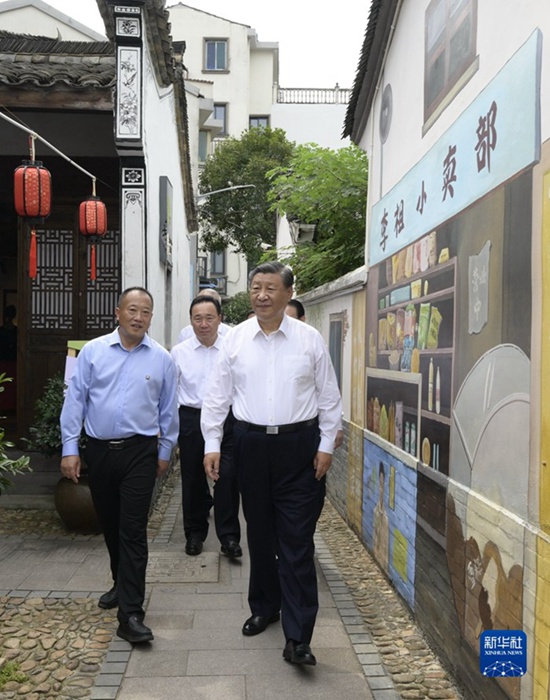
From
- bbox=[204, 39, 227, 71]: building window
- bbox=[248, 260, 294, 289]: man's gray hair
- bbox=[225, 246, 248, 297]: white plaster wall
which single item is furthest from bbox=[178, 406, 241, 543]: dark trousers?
bbox=[204, 39, 227, 71]: building window

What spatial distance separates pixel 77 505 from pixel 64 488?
0.20m

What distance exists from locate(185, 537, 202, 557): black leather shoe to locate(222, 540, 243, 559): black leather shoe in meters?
0.25

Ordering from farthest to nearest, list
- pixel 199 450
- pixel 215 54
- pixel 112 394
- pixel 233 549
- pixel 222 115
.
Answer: pixel 222 115
pixel 215 54
pixel 199 450
pixel 233 549
pixel 112 394

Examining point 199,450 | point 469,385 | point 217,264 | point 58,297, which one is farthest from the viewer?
point 217,264

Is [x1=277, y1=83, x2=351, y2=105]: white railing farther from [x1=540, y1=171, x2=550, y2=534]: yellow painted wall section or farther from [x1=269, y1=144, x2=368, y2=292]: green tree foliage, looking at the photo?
[x1=540, y1=171, x2=550, y2=534]: yellow painted wall section

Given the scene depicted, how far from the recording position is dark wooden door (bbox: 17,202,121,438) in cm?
1017

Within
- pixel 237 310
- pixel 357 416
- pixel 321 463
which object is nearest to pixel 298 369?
pixel 321 463

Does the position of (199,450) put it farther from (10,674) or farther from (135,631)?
(10,674)

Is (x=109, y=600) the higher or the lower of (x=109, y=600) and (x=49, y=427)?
the lower

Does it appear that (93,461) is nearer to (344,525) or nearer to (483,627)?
(483,627)

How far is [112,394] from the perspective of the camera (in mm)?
4715

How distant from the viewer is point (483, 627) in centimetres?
351

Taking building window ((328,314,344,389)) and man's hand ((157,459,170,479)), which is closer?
man's hand ((157,459,170,479))

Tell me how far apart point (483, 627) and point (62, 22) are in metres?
14.3
